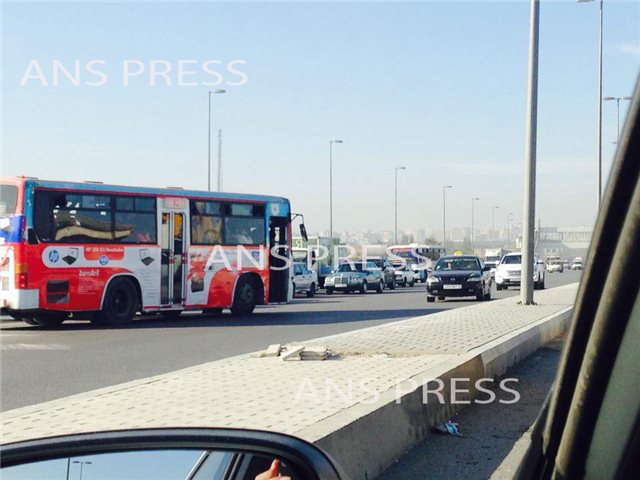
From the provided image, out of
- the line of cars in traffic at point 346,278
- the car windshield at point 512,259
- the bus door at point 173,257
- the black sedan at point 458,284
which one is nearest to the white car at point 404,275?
the line of cars in traffic at point 346,278

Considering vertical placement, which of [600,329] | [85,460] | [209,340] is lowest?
[209,340]

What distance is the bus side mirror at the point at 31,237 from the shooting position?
20.3 metres

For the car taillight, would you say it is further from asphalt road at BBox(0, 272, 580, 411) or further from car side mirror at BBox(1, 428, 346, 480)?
car side mirror at BBox(1, 428, 346, 480)

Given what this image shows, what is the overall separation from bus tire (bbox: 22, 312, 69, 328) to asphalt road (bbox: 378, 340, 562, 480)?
44.9 feet

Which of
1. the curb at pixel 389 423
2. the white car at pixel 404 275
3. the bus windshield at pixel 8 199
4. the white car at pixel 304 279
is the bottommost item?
the white car at pixel 404 275

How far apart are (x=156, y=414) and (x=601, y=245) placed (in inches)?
269

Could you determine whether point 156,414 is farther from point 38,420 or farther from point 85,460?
point 85,460

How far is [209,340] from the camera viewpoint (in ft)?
59.8

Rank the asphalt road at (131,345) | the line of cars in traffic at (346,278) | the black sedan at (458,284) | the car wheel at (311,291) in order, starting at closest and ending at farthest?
the asphalt road at (131,345) < the black sedan at (458,284) < the line of cars in traffic at (346,278) < the car wheel at (311,291)

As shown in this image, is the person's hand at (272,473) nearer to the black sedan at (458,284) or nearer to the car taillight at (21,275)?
the car taillight at (21,275)

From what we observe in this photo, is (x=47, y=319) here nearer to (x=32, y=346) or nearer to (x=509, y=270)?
(x=32, y=346)

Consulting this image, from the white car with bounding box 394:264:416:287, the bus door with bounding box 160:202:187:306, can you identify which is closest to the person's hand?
the bus door with bounding box 160:202:187:306

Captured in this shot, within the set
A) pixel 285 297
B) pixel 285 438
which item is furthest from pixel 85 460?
pixel 285 297

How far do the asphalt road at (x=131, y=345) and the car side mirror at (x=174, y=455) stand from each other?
19.2 feet
